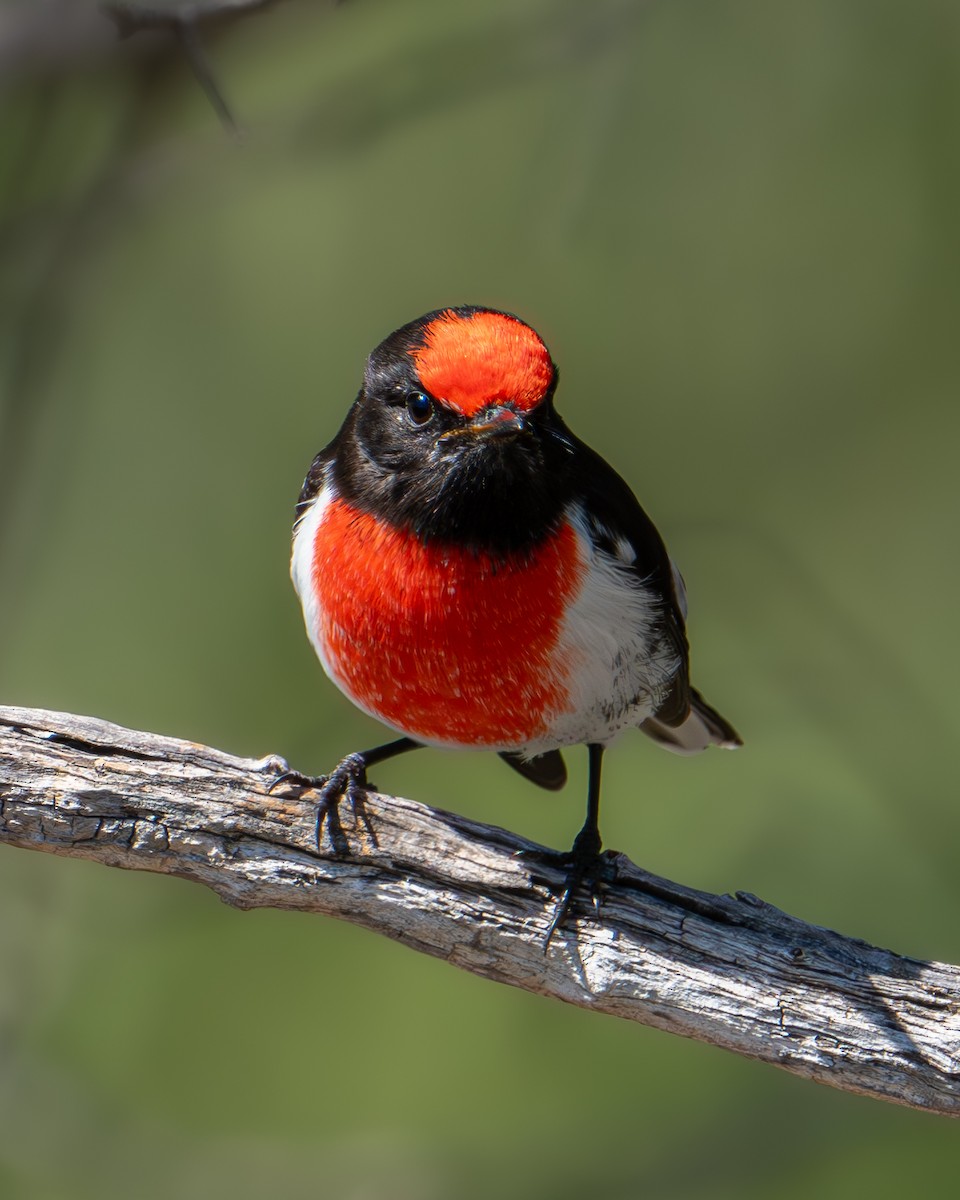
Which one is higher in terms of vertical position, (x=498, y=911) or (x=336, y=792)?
(x=336, y=792)

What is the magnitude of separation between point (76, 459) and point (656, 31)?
13.7 ft

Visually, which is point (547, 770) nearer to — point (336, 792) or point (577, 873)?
point (577, 873)

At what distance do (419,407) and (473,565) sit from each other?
0.46 meters

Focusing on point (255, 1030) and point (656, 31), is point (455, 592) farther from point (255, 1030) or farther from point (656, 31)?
point (656, 31)

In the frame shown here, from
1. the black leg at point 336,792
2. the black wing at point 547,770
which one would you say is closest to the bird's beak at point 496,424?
the black leg at point 336,792

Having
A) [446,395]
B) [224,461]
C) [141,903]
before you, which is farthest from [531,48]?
[141,903]

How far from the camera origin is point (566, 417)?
7.60 metres

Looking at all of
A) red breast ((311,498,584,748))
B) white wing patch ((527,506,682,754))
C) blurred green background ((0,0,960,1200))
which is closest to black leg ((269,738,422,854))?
red breast ((311,498,584,748))

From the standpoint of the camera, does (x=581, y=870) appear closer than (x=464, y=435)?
No

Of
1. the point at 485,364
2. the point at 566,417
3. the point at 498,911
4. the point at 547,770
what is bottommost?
the point at 498,911

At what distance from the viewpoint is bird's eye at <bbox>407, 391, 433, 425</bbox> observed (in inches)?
144

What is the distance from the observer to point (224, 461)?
7.73 metres

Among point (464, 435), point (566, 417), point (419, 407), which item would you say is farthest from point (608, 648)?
point (566, 417)

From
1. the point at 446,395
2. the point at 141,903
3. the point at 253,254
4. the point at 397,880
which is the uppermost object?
the point at 253,254
